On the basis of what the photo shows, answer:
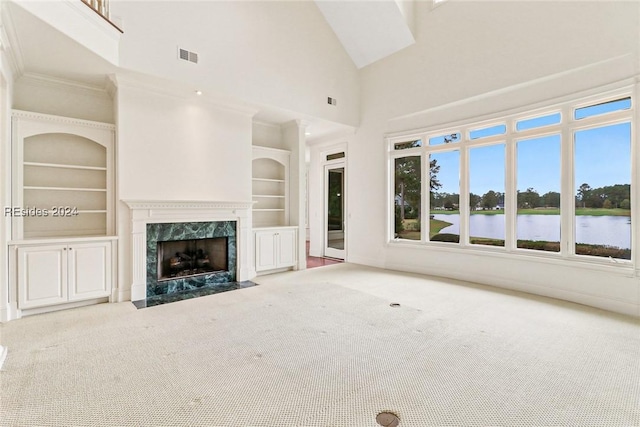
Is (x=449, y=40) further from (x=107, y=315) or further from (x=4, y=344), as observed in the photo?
(x=4, y=344)

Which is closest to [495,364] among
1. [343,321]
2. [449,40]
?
[343,321]

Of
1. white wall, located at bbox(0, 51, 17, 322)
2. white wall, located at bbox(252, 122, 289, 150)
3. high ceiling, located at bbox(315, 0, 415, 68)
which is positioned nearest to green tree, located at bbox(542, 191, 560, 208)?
high ceiling, located at bbox(315, 0, 415, 68)

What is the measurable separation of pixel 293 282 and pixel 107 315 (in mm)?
2575

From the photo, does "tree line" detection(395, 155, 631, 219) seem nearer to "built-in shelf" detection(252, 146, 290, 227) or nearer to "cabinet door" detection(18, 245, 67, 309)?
"built-in shelf" detection(252, 146, 290, 227)

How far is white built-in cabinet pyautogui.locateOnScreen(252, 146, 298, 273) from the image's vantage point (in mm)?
5734

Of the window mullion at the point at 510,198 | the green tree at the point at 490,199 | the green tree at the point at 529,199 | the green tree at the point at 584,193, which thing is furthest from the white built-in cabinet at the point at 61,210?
the green tree at the point at 584,193

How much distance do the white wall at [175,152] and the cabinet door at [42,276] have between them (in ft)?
2.02

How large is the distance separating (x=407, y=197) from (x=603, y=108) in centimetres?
312

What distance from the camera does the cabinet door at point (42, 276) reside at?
3.53 meters

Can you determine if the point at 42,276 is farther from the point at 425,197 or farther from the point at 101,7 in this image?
the point at 425,197

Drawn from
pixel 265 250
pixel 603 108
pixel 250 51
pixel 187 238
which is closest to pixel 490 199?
pixel 603 108

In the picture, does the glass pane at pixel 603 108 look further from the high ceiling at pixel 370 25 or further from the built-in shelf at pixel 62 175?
the built-in shelf at pixel 62 175

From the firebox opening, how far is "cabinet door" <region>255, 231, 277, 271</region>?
61 cm

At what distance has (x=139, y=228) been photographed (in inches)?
167
